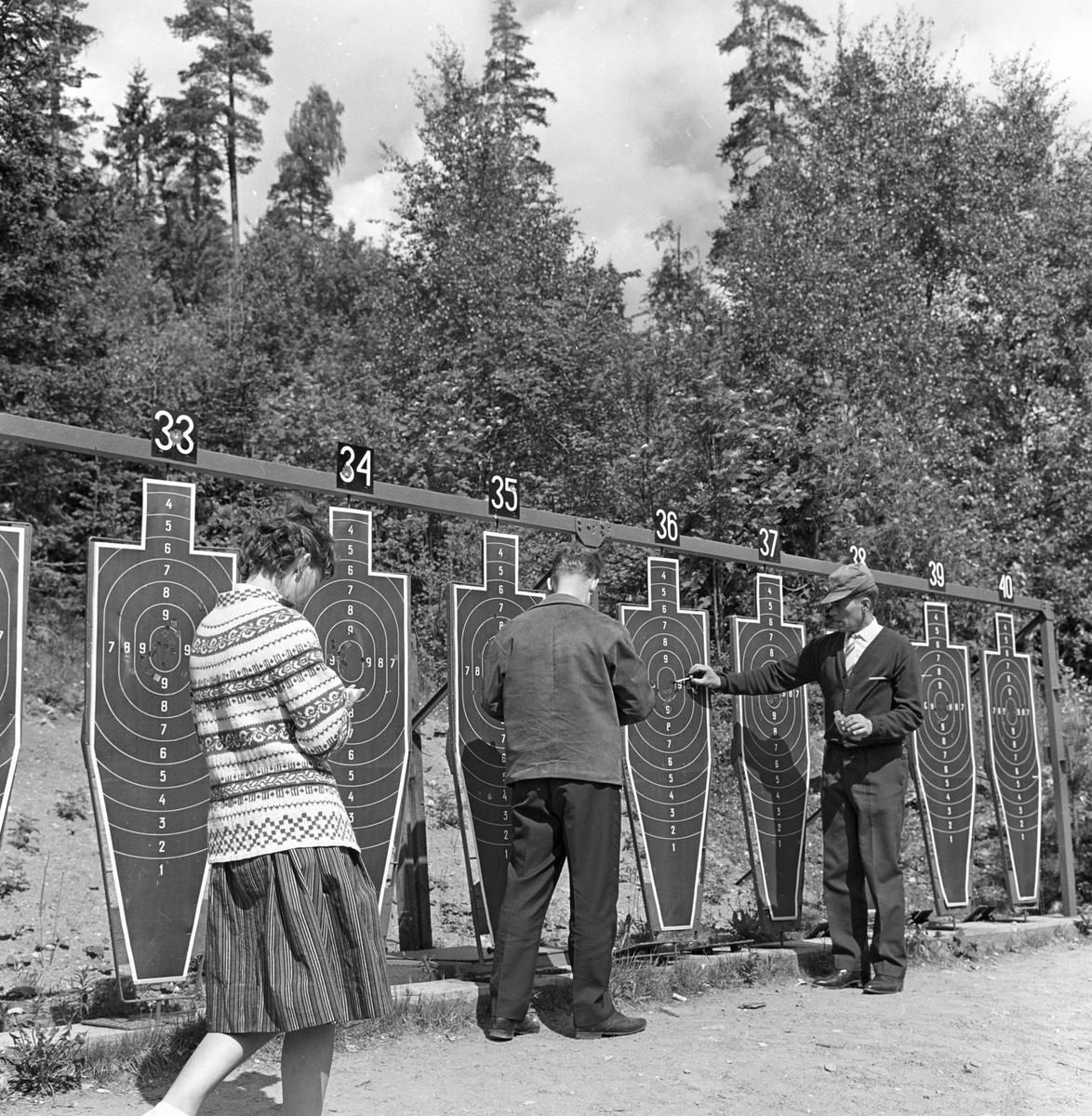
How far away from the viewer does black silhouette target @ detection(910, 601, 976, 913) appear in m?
7.21

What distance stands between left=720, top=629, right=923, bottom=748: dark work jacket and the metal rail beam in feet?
2.53

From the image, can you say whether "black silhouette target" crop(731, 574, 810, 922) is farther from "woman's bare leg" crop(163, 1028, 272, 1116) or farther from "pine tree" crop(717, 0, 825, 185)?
"pine tree" crop(717, 0, 825, 185)

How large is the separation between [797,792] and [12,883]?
4.63m

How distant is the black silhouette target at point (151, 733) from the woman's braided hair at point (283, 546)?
1.21 metres

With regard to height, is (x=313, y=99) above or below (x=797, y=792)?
above

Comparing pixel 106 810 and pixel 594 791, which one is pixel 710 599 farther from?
pixel 106 810

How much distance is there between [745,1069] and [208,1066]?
83.9 inches

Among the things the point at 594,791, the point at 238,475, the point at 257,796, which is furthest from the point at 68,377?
the point at 257,796

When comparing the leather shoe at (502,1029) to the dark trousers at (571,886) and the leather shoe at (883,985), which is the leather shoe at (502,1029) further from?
the leather shoe at (883,985)

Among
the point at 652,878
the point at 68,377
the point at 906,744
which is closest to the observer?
the point at 652,878

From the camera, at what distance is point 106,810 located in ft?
13.7

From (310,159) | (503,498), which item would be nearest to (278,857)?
(503,498)

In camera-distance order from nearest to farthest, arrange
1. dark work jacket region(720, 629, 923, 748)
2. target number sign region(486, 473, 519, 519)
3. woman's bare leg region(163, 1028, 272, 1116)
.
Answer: woman's bare leg region(163, 1028, 272, 1116) < target number sign region(486, 473, 519, 519) < dark work jacket region(720, 629, 923, 748)

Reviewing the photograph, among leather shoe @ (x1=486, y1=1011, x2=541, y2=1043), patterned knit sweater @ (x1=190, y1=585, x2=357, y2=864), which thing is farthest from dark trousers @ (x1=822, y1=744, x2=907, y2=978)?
patterned knit sweater @ (x1=190, y1=585, x2=357, y2=864)
